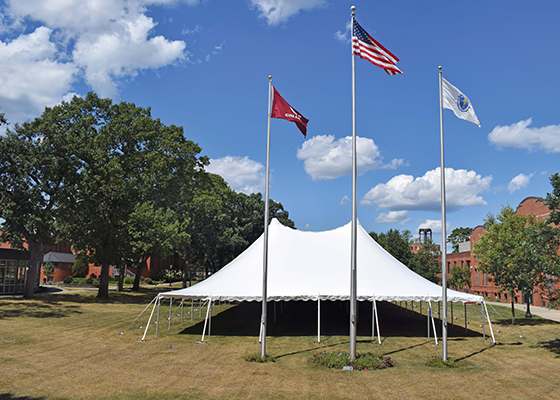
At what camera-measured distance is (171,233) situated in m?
28.5

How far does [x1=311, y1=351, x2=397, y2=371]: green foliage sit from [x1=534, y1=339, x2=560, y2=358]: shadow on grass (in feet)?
21.1

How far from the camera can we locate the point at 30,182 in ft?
86.6

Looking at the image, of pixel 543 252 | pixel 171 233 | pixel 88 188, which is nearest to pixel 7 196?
pixel 88 188

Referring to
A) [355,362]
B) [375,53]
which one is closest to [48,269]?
[355,362]

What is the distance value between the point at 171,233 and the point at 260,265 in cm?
1274

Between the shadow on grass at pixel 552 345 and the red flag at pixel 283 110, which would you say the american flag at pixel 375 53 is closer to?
the red flag at pixel 283 110

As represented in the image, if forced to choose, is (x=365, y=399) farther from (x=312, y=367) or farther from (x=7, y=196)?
(x=7, y=196)

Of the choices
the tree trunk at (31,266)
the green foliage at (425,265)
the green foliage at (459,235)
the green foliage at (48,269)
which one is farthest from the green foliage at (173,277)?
the green foliage at (459,235)

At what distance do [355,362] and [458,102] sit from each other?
779 cm

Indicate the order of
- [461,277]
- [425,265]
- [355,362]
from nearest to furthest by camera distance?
[355,362], [461,277], [425,265]

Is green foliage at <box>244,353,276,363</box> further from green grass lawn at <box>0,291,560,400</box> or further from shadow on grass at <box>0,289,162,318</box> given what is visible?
shadow on grass at <box>0,289,162,318</box>

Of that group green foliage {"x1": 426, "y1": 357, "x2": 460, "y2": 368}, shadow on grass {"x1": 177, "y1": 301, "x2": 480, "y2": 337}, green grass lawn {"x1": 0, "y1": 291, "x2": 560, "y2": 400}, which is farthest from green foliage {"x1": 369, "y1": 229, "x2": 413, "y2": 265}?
green foliage {"x1": 426, "y1": 357, "x2": 460, "y2": 368}

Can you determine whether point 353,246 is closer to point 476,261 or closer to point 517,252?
point 517,252

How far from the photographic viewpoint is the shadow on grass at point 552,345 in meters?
Result: 13.8
